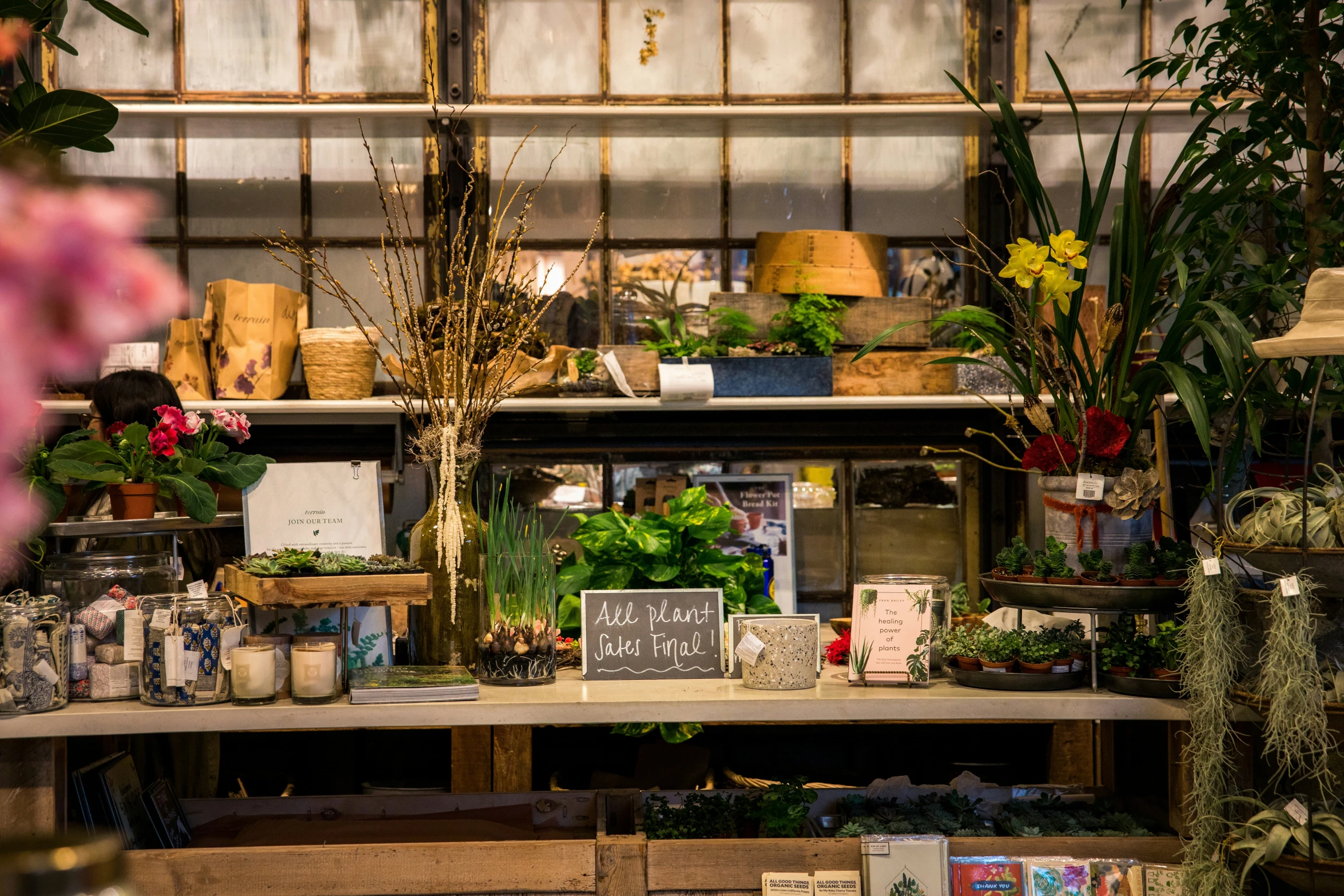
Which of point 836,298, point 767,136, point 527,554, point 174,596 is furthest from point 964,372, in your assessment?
point 174,596

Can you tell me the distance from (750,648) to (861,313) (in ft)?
5.49

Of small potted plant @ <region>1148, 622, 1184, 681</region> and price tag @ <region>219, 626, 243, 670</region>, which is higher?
price tag @ <region>219, 626, 243, 670</region>

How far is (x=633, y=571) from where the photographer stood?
2.39 meters

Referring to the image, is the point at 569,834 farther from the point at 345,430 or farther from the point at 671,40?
the point at 671,40

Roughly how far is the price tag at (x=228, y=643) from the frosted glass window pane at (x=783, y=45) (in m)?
2.58

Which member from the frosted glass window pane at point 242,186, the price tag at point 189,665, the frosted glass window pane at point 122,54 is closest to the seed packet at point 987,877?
the price tag at point 189,665

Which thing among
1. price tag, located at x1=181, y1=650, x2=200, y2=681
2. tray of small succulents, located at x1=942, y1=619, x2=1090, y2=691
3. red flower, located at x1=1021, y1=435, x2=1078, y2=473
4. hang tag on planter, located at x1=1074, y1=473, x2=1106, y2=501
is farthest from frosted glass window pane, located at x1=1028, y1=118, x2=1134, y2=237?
price tag, located at x1=181, y1=650, x2=200, y2=681

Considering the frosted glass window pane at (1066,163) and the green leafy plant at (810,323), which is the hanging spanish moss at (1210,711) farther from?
the frosted glass window pane at (1066,163)

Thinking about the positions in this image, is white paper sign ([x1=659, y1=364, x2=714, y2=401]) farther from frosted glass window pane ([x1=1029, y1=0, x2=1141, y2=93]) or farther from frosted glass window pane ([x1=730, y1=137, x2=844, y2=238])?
frosted glass window pane ([x1=1029, y1=0, x2=1141, y2=93])

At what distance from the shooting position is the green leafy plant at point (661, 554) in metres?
2.38

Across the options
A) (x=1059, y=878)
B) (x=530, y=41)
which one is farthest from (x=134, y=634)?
(x=530, y=41)

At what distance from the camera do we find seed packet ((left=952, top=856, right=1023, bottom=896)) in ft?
6.70

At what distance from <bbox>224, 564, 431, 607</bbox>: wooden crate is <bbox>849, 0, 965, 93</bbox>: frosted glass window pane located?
8.41ft

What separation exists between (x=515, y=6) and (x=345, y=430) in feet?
5.11
